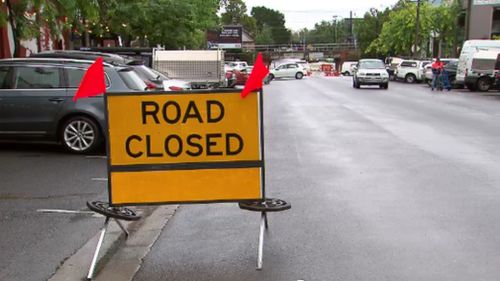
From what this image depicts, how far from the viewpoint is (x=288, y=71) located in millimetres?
55500

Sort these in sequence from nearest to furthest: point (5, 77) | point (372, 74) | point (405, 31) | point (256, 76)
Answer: point (256, 76), point (5, 77), point (372, 74), point (405, 31)

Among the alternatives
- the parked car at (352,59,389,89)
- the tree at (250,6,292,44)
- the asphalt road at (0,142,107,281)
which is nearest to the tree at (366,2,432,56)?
the parked car at (352,59,389,89)

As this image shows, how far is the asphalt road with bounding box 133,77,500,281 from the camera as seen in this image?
16.5 feet

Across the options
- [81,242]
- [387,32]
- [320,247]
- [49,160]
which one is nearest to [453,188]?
[320,247]

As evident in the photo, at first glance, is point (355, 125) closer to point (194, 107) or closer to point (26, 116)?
point (26, 116)

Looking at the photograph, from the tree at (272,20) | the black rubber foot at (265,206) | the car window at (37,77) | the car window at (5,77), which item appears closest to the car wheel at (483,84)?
the car window at (37,77)

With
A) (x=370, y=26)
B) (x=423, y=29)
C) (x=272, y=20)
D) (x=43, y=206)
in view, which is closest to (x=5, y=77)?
(x=43, y=206)

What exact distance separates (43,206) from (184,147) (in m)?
2.81

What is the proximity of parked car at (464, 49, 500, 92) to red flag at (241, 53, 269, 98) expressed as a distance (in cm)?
2849

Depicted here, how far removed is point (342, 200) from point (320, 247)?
186 cm

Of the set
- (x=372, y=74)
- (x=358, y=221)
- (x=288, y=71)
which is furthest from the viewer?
(x=288, y=71)

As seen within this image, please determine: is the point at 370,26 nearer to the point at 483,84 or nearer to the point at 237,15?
the point at 237,15

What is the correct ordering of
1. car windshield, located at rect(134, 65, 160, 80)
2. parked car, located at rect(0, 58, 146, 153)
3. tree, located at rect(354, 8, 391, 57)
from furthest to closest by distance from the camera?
tree, located at rect(354, 8, 391, 57) → car windshield, located at rect(134, 65, 160, 80) → parked car, located at rect(0, 58, 146, 153)

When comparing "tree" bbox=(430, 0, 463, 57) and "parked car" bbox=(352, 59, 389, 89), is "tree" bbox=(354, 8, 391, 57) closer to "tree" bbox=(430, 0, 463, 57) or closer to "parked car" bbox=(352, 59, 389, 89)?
"tree" bbox=(430, 0, 463, 57)
